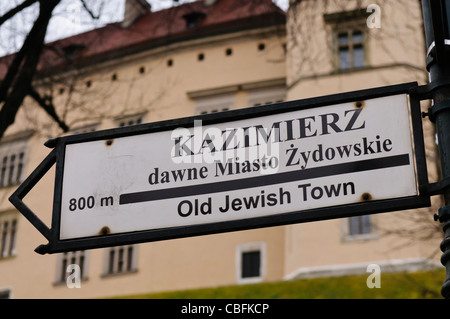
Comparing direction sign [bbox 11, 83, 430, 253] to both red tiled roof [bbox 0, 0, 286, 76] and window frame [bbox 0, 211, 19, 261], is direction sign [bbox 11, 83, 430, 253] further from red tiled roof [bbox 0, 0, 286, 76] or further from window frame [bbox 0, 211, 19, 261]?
window frame [bbox 0, 211, 19, 261]

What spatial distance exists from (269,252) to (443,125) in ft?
81.3

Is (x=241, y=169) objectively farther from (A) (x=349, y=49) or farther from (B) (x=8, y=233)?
(B) (x=8, y=233)

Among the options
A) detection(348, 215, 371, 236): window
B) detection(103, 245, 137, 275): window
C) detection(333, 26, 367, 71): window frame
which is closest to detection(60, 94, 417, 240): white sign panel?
detection(348, 215, 371, 236): window

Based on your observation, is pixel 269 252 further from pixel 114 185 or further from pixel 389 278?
pixel 114 185

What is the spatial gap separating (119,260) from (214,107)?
664 centimetres

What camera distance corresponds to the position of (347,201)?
284 cm

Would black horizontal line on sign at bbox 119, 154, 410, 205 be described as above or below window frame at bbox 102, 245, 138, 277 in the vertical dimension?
below

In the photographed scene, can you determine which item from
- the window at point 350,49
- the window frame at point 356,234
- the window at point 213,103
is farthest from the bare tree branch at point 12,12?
the window at point 213,103

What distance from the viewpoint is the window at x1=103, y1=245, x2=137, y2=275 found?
29586 mm

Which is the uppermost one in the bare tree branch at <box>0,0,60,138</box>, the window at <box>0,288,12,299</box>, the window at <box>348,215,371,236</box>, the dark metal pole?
the window at <box>348,215,371,236</box>

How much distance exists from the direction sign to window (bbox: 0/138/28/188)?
3013 centimetres

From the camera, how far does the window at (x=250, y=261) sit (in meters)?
27.3

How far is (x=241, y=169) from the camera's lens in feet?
9.94

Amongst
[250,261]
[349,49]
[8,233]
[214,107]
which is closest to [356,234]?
[250,261]
